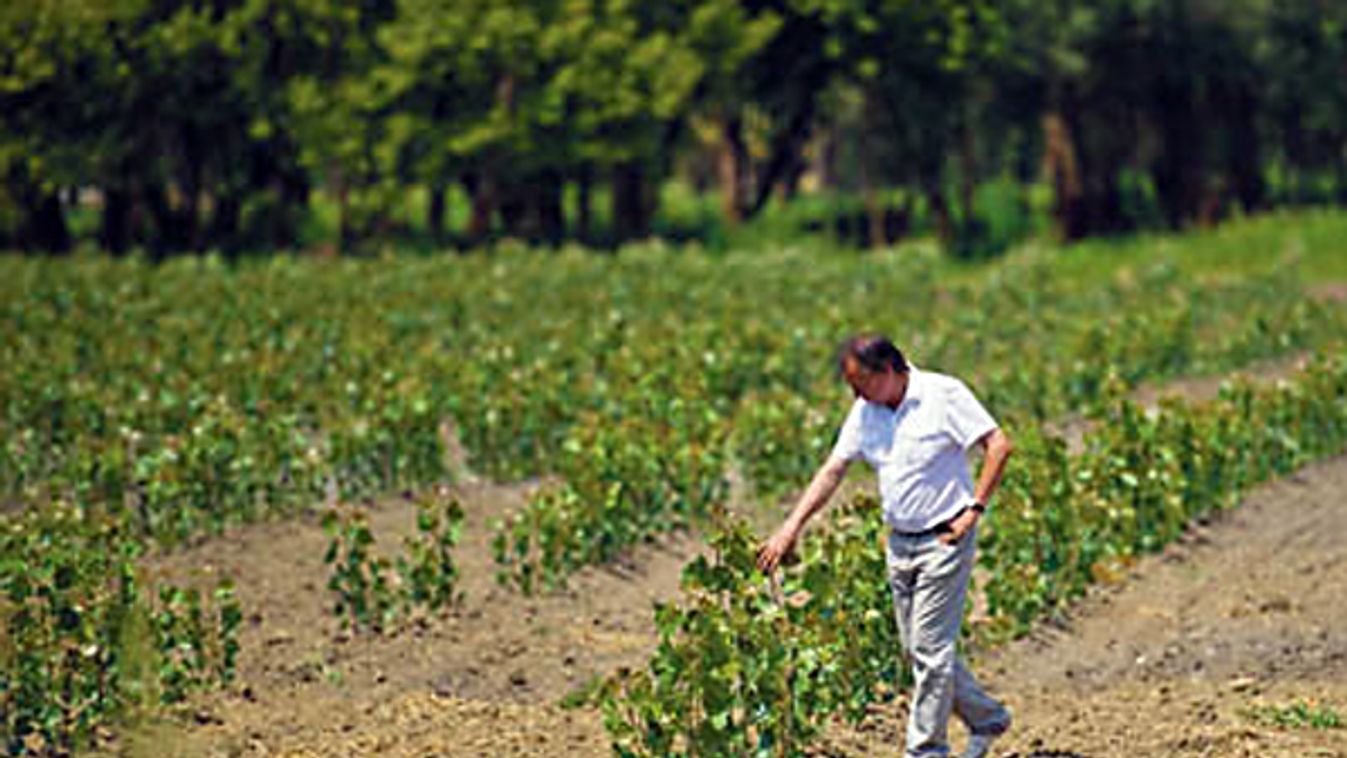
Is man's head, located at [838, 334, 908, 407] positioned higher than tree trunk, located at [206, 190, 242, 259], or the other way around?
man's head, located at [838, 334, 908, 407]

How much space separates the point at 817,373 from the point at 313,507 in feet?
23.3

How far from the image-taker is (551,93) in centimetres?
4931

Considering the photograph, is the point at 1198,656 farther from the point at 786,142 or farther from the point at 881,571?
the point at 786,142

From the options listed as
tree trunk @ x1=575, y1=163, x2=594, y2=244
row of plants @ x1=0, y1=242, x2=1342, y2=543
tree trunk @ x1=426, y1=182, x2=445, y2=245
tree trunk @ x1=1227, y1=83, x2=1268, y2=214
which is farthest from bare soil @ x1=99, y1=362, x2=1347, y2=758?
tree trunk @ x1=1227, y1=83, x2=1268, y2=214

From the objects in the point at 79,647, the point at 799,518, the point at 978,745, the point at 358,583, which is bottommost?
the point at 978,745

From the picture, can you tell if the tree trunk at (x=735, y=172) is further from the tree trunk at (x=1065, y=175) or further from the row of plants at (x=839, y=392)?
the row of plants at (x=839, y=392)

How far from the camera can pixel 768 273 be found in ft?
115

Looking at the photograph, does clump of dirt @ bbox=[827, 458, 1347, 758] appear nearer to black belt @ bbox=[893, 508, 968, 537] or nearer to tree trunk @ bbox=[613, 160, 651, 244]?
black belt @ bbox=[893, 508, 968, 537]

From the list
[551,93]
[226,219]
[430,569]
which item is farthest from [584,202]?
[430,569]

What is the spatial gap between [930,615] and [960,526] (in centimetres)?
43

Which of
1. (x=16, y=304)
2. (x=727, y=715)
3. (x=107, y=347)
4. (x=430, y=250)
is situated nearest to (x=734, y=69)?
(x=430, y=250)

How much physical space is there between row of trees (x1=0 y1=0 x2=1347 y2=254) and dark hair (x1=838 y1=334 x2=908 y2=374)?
39.3 m

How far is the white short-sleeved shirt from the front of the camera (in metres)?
9.48

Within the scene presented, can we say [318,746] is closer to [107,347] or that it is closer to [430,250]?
[107,347]
